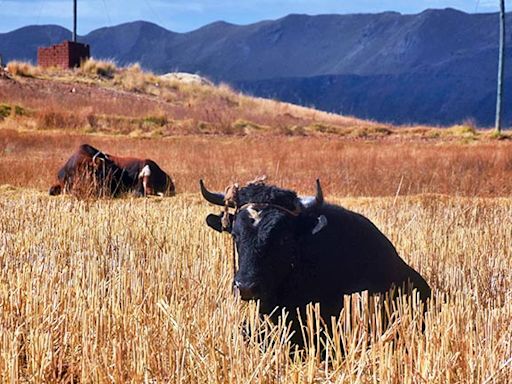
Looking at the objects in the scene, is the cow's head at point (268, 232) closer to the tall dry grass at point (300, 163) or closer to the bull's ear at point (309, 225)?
the bull's ear at point (309, 225)

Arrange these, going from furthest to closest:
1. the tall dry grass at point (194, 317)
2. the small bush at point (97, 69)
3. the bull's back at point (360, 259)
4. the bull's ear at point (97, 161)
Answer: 1. the small bush at point (97, 69)
2. the bull's ear at point (97, 161)
3. the bull's back at point (360, 259)
4. the tall dry grass at point (194, 317)

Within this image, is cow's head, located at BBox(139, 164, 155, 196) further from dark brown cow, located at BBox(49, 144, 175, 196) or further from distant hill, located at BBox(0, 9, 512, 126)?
distant hill, located at BBox(0, 9, 512, 126)

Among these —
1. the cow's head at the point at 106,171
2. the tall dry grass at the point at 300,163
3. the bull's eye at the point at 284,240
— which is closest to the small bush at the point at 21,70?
the tall dry grass at the point at 300,163

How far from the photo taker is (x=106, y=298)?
5.00 metres

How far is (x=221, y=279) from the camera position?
6.13 m

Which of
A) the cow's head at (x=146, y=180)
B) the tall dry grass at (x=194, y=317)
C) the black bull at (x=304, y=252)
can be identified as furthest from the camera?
the cow's head at (x=146, y=180)

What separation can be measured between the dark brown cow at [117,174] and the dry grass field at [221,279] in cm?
51

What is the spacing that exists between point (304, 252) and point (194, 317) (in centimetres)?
161

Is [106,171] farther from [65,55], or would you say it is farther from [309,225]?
[65,55]

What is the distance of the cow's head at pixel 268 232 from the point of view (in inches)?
217

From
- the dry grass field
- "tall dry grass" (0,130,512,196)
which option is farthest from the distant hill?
the dry grass field

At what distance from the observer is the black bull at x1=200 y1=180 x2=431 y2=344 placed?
18.5 ft

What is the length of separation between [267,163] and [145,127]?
12339 millimetres

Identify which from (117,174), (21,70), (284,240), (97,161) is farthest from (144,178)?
(21,70)
